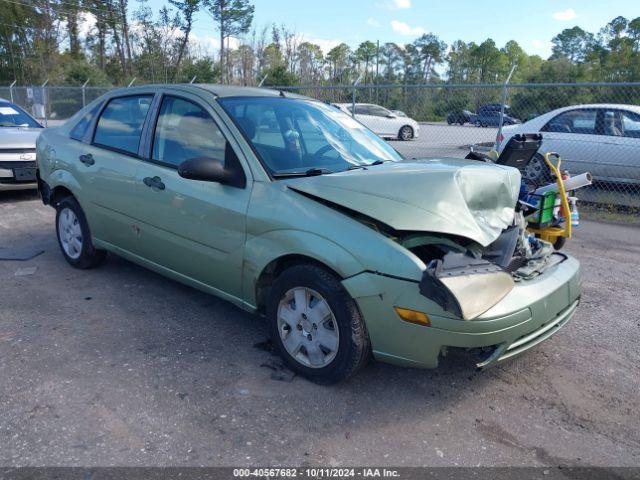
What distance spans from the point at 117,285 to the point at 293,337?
223 centimetres

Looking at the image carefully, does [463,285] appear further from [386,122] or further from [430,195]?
[386,122]

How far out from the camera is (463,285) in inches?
102

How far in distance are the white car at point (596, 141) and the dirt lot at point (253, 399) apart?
17.0 ft

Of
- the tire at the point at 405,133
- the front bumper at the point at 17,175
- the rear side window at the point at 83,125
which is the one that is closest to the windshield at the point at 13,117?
the front bumper at the point at 17,175

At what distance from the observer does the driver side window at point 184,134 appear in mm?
3668

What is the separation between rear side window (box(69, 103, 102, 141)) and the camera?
4859 mm

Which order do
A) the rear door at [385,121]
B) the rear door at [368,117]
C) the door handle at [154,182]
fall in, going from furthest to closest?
the rear door at [368,117], the rear door at [385,121], the door handle at [154,182]

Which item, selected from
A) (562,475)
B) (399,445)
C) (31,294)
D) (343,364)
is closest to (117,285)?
(31,294)

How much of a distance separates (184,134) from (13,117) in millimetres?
6769

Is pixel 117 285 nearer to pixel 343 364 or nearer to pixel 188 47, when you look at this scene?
pixel 343 364

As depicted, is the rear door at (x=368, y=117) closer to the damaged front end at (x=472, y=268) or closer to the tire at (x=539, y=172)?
the tire at (x=539, y=172)

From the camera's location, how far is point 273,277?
11.1 ft

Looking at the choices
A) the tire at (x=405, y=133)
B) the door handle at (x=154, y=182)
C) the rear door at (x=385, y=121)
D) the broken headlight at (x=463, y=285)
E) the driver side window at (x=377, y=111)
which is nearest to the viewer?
the broken headlight at (x=463, y=285)

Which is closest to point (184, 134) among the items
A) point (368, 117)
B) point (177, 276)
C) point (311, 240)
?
point (177, 276)
